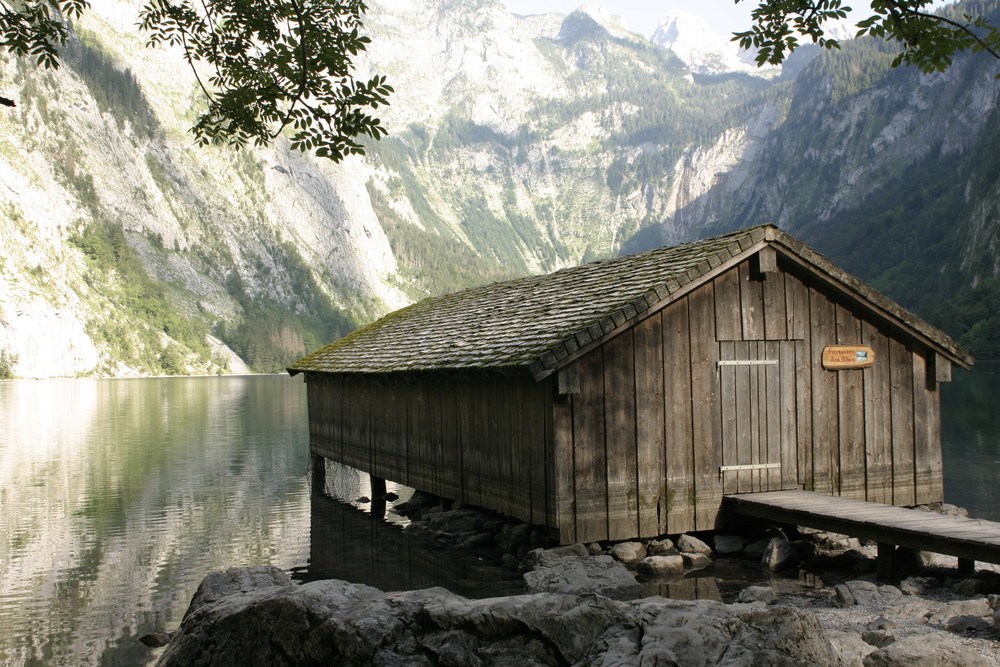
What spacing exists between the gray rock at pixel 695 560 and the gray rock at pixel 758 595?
2.40 m

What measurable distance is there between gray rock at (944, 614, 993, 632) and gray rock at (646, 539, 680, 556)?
16.1 ft

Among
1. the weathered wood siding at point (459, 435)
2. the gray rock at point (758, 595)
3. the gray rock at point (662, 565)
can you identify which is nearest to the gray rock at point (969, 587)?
the gray rock at point (758, 595)

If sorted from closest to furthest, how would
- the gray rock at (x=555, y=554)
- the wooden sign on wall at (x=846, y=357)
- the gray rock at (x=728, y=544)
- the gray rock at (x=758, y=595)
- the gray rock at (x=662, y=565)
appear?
the gray rock at (x=758, y=595)
the gray rock at (x=555, y=554)
the gray rock at (x=662, y=565)
the gray rock at (x=728, y=544)
the wooden sign on wall at (x=846, y=357)

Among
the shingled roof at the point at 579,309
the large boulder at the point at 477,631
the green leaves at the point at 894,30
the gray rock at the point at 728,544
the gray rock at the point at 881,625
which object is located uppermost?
the green leaves at the point at 894,30

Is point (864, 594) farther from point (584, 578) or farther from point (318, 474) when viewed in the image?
point (318, 474)

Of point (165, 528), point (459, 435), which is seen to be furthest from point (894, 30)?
point (165, 528)

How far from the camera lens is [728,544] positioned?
14508mm

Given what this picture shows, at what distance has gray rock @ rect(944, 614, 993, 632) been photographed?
31.0 ft

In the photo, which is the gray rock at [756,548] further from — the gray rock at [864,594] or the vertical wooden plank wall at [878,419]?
the vertical wooden plank wall at [878,419]

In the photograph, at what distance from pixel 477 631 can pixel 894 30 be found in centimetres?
618

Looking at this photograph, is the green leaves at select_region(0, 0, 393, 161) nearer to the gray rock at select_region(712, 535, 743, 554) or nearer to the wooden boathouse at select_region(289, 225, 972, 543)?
the wooden boathouse at select_region(289, 225, 972, 543)

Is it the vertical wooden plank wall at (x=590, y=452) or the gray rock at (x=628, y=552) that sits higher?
the vertical wooden plank wall at (x=590, y=452)

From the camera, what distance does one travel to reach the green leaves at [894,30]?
283 inches

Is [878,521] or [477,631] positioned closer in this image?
[477,631]
